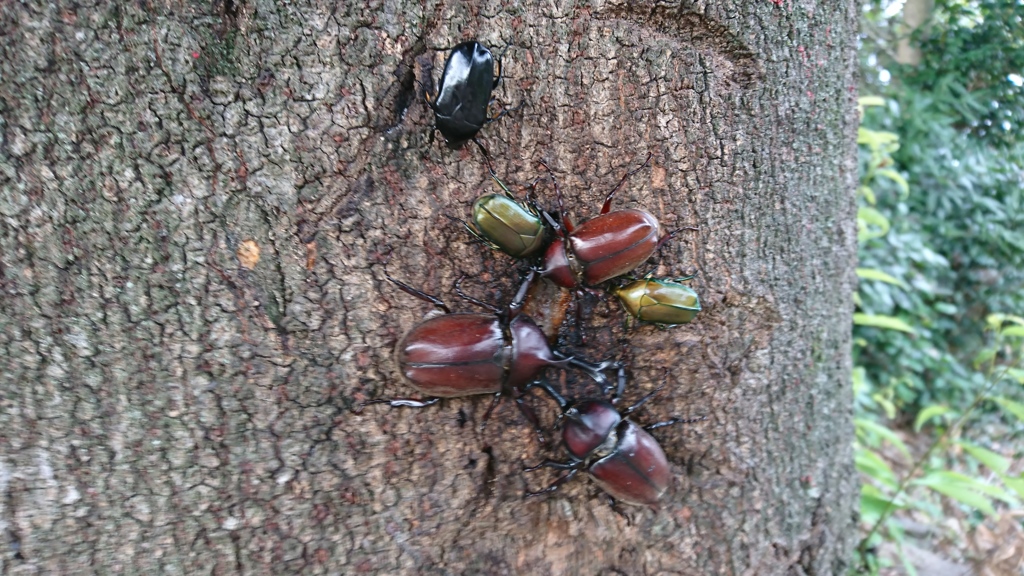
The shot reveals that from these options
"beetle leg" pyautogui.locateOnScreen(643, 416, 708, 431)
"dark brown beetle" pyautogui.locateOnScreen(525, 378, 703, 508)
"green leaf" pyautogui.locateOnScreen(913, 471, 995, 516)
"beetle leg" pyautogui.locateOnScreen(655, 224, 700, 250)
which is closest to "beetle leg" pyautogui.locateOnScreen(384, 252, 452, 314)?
"dark brown beetle" pyautogui.locateOnScreen(525, 378, 703, 508)

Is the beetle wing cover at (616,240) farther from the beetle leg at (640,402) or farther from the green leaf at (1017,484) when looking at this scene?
the green leaf at (1017,484)

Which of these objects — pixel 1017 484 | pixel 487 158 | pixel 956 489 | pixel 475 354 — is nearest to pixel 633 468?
pixel 475 354

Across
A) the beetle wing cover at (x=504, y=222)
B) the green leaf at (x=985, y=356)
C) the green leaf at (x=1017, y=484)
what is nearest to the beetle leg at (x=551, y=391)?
the beetle wing cover at (x=504, y=222)

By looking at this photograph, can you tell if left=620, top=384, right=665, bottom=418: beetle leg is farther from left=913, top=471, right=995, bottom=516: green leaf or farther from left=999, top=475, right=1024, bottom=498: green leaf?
left=999, top=475, right=1024, bottom=498: green leaf

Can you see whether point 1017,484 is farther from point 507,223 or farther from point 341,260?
point 341,260

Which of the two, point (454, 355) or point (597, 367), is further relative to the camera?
point (597, 367)

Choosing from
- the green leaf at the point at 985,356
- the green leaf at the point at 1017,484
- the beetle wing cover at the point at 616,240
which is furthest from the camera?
the green leaf at the point at 985,356
